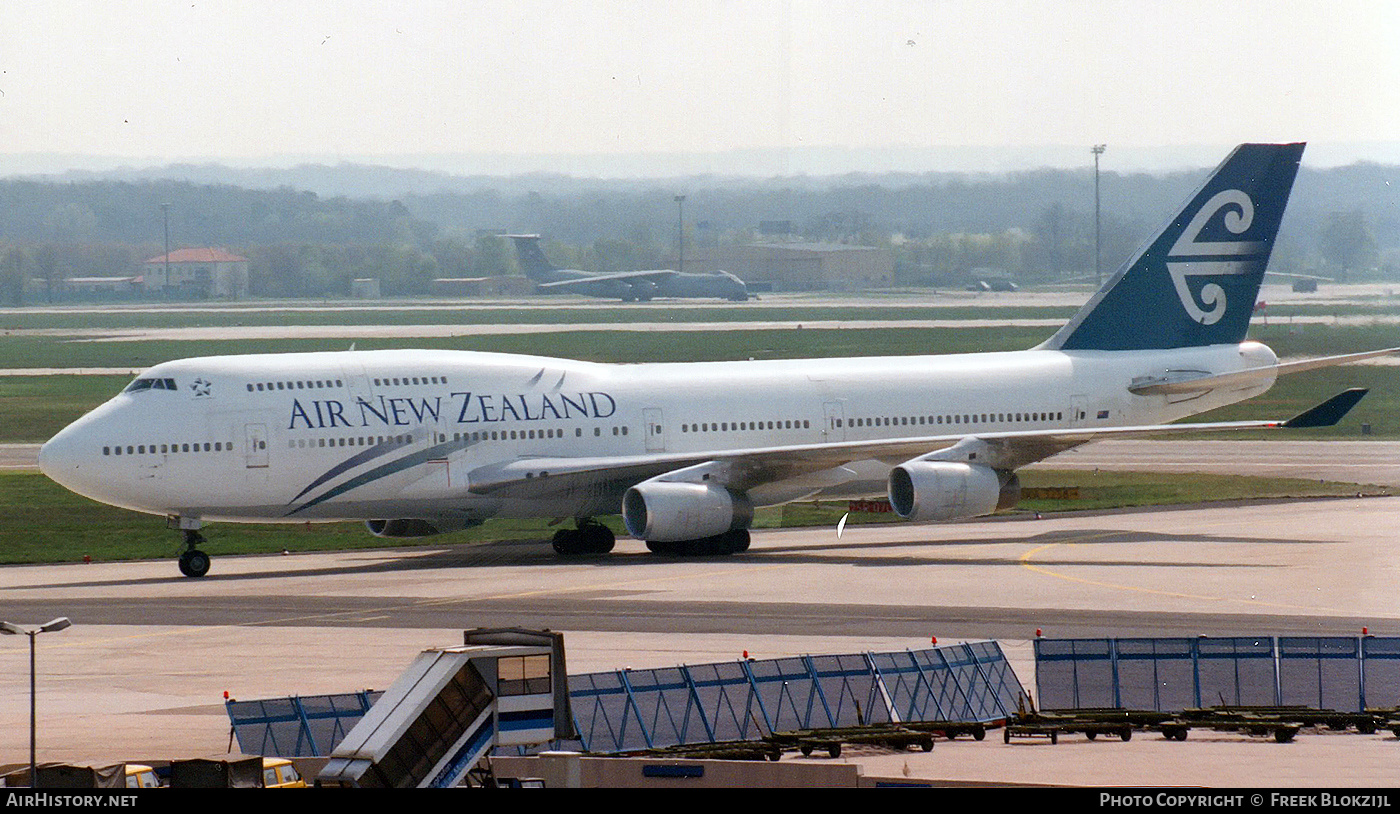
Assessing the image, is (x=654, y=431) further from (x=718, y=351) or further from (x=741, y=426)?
(x=718, y=351)

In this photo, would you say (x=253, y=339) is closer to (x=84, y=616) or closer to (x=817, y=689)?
(x=84, y=616)

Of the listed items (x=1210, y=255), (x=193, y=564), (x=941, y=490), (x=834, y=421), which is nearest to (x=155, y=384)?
(x=193, y=564)

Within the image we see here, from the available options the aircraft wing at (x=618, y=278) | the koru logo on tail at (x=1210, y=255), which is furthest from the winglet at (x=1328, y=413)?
the aircraft wing at (x=618, y=278)

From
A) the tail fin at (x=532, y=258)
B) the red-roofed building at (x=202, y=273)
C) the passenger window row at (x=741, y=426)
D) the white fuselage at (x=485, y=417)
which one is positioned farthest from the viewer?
the red-roofed building at (x=202, y=273)

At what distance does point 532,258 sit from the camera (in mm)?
112812

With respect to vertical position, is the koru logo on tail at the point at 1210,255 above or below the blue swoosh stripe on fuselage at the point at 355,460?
above

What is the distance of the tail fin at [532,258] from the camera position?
107 m

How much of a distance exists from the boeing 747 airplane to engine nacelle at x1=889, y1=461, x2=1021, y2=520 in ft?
0.16

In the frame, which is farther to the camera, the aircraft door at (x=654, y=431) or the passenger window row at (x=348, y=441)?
the aircraft door at (x=654, y=431)

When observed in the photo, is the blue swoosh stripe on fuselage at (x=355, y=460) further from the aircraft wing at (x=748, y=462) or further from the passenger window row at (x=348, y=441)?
the aircraft wing at (x=748, y=462)

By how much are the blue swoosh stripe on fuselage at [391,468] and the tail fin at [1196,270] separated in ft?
62.9

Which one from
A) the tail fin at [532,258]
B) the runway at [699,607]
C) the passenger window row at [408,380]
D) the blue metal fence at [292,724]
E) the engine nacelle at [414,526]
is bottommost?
the runway at [699,607]

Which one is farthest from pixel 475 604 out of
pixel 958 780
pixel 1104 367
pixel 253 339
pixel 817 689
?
pixel 253 339

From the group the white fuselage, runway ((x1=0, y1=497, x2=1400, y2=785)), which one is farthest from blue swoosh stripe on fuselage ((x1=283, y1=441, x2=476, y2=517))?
runway ((x1=0, y1=497, x2=1400, y2=785))
